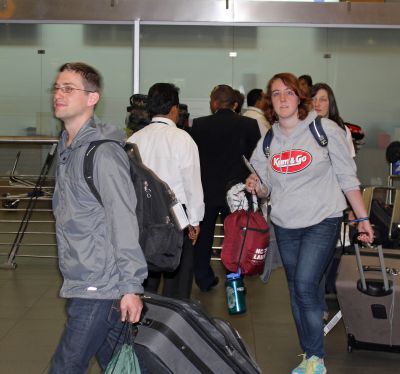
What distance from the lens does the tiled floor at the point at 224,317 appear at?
616cm

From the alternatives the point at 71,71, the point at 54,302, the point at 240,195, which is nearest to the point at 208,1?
the point at 54,302

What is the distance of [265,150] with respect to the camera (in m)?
5.90

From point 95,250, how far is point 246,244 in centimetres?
225

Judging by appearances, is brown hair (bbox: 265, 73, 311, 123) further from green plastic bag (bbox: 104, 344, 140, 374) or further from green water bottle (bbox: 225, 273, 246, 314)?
green plastic bag (bbox: 104, 344, 140, 374)

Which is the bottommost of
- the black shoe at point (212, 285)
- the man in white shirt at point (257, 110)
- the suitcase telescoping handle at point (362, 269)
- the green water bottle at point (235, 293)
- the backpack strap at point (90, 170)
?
the black shoe at point (212, 285)

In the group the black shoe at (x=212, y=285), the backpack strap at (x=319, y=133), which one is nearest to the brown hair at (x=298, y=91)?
the backpack strap at (x=319, y=133)

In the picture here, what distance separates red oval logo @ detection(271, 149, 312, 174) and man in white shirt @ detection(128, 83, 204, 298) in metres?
1.07

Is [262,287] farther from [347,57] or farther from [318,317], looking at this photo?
[347,57]

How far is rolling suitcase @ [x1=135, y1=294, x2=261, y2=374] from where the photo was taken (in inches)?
157

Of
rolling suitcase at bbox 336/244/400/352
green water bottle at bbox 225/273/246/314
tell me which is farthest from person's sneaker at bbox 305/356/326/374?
green water bottle at bbox 225/273/246/314

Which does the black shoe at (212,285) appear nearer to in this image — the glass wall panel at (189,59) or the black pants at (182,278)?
the black pants at (182,278)

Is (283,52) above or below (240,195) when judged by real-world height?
above

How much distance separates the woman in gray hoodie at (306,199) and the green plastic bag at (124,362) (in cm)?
206

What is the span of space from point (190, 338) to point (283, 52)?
955 centimetres
